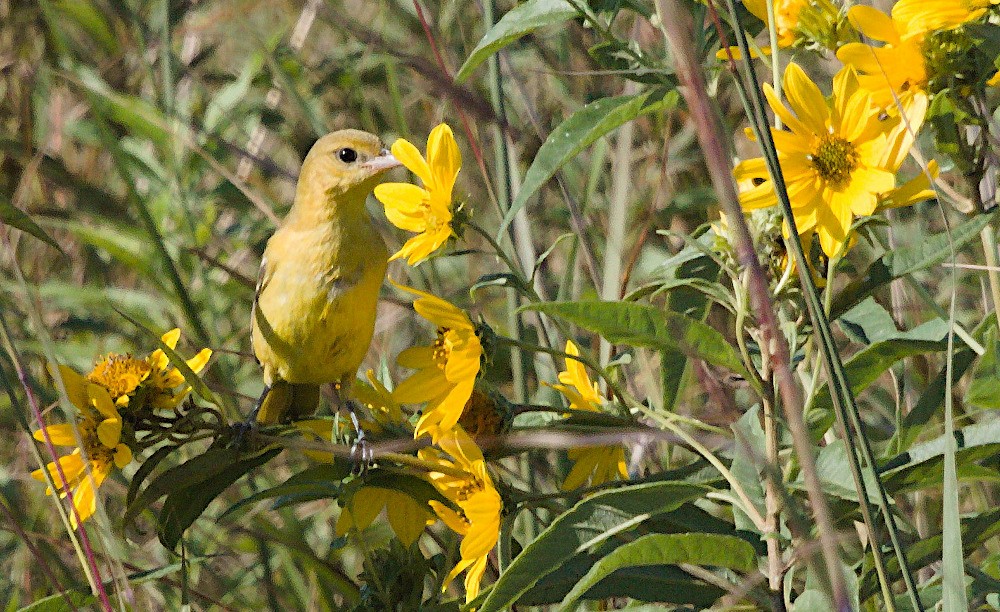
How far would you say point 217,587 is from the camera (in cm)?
309

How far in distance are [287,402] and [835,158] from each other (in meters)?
1.89

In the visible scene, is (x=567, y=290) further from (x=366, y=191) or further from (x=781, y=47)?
(x=781, y=47)

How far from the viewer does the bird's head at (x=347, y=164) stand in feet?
9.87

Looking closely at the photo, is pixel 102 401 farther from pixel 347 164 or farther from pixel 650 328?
pixel 347 164

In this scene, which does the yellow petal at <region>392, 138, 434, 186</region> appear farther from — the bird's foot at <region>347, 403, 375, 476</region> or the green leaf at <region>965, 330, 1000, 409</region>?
the green leaf at <region>965, 330, 1000, 409</region>

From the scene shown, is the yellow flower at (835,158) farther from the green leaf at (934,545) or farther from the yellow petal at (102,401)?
the yellow petal at (102,401)

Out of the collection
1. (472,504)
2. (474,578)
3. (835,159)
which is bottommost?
(474,578)

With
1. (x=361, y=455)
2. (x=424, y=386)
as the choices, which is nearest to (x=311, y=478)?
(x=361, y=455)

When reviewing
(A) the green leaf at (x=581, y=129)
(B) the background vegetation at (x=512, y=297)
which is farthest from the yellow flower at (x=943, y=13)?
(A) the green leaf at (x=581, y=129)

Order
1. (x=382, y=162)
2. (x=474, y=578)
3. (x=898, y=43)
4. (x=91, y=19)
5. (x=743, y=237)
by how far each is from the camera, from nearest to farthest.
A: (x=743, y=237) < (x=898, y=43) < (x=474, y=578) < (x=382, y=162) < (x=91, y=19)

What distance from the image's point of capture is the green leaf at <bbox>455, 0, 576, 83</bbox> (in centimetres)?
173

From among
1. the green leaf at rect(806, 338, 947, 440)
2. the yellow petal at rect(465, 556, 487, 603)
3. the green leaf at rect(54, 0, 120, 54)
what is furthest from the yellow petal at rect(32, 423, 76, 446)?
the green leaf at rect(54, 0, 120, 54)

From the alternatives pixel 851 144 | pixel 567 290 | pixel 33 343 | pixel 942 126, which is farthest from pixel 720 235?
pixel 33 343

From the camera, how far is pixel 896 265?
64.8 inches
